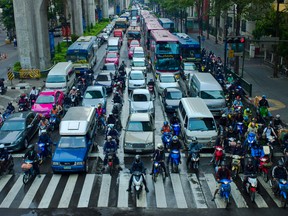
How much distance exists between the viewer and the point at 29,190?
53.5 ft

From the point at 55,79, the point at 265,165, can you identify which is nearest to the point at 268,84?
the point at 55,79

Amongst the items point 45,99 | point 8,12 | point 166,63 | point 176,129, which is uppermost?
point 8,12

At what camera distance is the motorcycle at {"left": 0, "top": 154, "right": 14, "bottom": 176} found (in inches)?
691

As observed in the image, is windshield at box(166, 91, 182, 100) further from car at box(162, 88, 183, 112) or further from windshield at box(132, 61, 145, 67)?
windshield at box(132, 61, 145, 67)

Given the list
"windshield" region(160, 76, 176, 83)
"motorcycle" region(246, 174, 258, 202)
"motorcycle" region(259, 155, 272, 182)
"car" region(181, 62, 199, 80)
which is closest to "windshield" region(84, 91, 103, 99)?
"windshield" region(160, 76, 176, 83)

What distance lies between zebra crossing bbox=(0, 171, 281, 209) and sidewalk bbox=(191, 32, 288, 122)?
11225mm

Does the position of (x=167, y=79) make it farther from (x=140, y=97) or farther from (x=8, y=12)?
(x=8, y=12)

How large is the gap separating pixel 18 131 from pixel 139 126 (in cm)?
654

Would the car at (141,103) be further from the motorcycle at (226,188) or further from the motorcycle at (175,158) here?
the motorcycle at (226,188)

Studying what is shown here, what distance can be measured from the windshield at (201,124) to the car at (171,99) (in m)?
6.66

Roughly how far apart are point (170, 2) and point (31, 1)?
4717cm

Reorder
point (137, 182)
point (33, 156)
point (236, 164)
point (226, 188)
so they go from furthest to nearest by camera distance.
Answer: point (33, 156), point (236, 164), point (137, 182), point (226, 188)

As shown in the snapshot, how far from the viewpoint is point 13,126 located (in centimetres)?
2092

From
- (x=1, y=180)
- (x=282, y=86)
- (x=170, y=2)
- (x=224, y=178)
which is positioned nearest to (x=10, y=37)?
(x=170, y=2)
